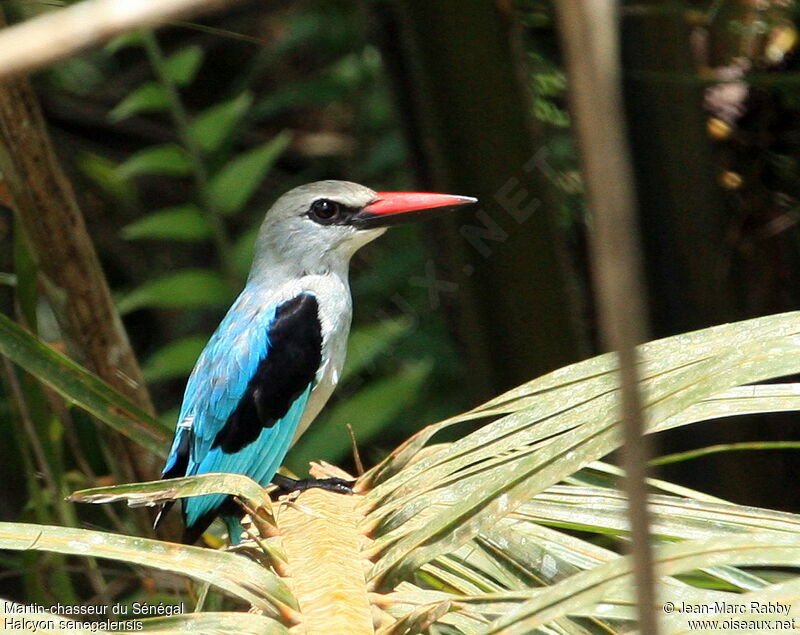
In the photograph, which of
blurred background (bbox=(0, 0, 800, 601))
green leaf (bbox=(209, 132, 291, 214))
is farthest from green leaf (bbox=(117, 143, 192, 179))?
green leaf (bbox=(209, 132, 291, 214))

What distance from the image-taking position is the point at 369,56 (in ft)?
15.9

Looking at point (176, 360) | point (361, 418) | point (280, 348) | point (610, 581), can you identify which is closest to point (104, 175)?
point (176, 360)

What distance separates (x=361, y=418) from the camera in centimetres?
351

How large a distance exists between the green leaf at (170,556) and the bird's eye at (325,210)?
1.95m

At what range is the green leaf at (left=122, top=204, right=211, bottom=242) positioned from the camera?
3586 mm

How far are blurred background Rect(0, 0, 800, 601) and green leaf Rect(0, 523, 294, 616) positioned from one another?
1070mm

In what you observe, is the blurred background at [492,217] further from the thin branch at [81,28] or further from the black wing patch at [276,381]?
the thin branch at [81,28]

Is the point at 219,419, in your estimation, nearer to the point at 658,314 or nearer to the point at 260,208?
the point at 658,314

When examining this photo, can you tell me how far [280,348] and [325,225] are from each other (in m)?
0.52

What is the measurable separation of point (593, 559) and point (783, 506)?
6.25ft

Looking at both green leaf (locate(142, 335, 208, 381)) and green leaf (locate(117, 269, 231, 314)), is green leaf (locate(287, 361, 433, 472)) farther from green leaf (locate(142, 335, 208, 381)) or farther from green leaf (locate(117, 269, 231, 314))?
green leaf (locate(117, 269, 231, 314))

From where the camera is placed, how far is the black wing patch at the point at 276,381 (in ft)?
8.81

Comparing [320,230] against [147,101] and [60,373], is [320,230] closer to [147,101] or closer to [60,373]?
[147,101]

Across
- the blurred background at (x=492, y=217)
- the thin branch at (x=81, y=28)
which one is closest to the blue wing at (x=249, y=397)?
the blurred background at (x=492, y=217)
